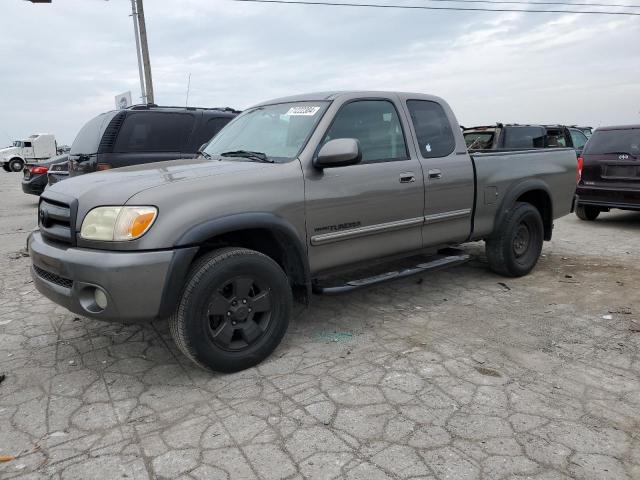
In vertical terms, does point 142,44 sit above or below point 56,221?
above

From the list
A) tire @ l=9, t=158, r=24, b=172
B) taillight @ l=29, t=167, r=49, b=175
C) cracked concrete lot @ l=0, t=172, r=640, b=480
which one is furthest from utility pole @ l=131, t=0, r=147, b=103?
tire @ l=9, t=158, r=24, b=172

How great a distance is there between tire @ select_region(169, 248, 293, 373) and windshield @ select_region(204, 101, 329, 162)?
0.91 m

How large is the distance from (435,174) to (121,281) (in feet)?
8.97

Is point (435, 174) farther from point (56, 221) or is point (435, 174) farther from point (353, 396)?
point (56, 221)

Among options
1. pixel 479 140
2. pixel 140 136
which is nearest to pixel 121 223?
pixel 140 136

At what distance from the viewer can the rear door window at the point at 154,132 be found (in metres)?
7.31

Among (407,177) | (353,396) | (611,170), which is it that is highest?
(407,177)

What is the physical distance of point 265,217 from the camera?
328 centimetres

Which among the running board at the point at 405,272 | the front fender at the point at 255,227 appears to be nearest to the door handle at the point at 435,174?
the running board at the point at 405,272

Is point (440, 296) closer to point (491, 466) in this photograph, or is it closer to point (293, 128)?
point (293, 128)

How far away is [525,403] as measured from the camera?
114 inches

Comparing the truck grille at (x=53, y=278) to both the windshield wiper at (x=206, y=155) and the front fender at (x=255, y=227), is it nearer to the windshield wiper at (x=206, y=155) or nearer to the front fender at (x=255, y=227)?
the front fender at (x=255, y=227)

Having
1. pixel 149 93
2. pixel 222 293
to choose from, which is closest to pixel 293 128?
pixel 222 293

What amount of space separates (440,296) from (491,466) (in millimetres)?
2664
